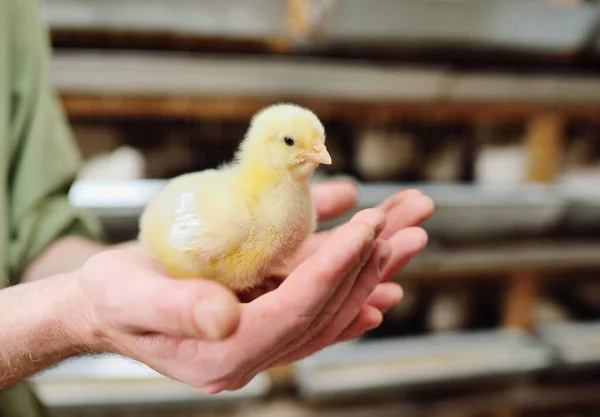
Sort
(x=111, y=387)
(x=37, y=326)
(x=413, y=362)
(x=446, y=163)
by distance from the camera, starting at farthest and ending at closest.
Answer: (x=446, y=163) → (x=413, y=362) → (x=111, y=387) → (x=37, y=326)

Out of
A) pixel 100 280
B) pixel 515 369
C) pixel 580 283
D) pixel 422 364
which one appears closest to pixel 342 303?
pixel 100 280

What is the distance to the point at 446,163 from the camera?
115 cm

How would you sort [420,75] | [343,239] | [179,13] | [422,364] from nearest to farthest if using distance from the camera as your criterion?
1. [343,239]
2. [179,13]
3. [420,75]
4. [422,364]

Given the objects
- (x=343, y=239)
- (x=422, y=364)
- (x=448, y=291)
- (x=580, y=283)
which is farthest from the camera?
(x=580, y=283)

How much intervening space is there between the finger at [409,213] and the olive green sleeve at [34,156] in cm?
43

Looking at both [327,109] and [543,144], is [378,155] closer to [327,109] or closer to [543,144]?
[327,109]

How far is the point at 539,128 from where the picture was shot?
42.3 inches

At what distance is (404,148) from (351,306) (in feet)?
2.66

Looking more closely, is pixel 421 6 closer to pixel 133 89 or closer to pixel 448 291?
pixel 133 89

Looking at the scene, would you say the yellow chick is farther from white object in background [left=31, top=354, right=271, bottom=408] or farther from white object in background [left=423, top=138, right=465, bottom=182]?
white object in background [left=423, top=138, right=465, bottom=182]

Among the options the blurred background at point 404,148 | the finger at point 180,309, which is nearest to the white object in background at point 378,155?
the blurred background at point 404,148

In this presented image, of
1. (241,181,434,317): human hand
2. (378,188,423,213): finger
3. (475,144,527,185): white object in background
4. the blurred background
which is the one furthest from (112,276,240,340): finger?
(475,144,527,185): white object in background

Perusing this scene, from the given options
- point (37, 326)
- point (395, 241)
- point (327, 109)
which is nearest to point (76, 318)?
point (37, 326)

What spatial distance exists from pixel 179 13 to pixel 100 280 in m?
0.57
